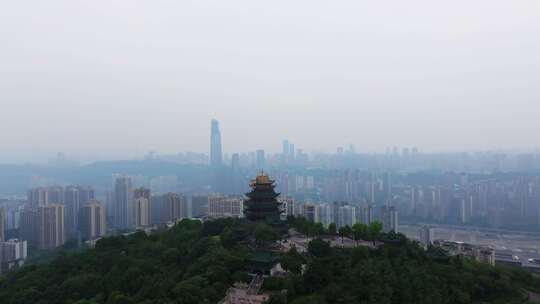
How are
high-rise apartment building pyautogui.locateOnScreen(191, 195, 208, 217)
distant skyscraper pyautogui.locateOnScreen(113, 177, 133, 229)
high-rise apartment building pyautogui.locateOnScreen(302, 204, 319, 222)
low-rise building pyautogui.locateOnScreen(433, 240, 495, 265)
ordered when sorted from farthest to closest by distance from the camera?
distant skyscraper pyautogui.locateOnScreen(113, 177, 133, 229), high-rise apartment building pyautogui.locateOnScreen(191, 195, 208, 217), high-rise apartment building pyautogui.locateOnScreen(302, 204, 319, 222), low-rise building pyautogui.locateOnScreen(433, 240, 495, 265)

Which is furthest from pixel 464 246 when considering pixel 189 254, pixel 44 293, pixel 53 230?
pixel 53 230

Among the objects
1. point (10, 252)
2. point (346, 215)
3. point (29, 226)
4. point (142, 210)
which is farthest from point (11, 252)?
A: point (346, 215)

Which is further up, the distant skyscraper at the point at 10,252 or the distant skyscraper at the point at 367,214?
the distant skyscraper at the point at 367,214

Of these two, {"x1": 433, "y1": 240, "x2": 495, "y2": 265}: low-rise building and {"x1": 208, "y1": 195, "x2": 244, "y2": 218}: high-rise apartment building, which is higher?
A: {"x1": 208, "y1": 195, "x2": 244, "y2": 218}: high-rise apartment building

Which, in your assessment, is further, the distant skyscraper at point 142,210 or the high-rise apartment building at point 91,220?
the distant skyscraper at point 142,210

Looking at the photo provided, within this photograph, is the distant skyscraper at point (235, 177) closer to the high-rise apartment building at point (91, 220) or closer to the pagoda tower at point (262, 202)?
the high-rise apartment building at point (91, 220)

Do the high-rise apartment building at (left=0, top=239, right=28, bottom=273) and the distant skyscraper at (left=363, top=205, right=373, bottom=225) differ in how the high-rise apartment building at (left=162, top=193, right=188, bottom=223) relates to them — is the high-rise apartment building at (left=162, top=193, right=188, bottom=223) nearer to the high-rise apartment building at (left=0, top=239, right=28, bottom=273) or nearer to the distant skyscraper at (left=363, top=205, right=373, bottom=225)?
the high-rise apartment building at (left=0, top=239, right=28, bottom=273)

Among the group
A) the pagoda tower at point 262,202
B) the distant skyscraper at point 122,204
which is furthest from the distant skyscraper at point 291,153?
the pagoda tower at point 262,202

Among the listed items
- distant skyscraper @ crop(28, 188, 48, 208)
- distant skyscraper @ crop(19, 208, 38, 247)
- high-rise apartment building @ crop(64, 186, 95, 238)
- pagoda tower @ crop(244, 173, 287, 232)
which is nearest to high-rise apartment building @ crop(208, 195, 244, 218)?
high-rise apartment building @ crop(64, 186, 95, 238)
